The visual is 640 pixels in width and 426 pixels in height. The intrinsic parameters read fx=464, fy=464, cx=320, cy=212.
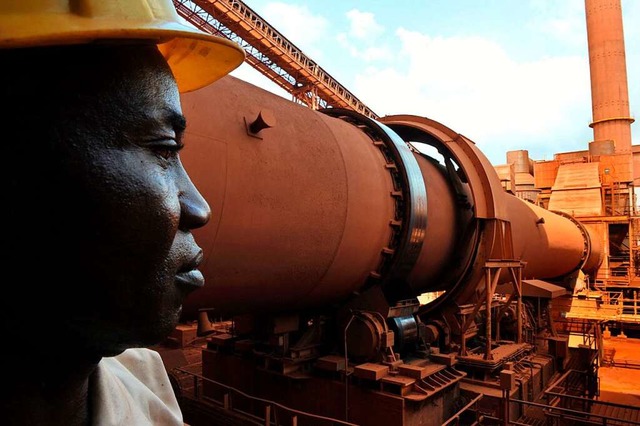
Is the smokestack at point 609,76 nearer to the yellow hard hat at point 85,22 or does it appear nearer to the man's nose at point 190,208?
the man's nose at point 190,208

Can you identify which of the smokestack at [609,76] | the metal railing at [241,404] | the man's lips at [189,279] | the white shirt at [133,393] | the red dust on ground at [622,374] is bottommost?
the red dust on ground at [622,374]

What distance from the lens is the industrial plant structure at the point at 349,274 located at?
327 centimetres

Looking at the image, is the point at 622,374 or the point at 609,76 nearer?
the point at 622,374

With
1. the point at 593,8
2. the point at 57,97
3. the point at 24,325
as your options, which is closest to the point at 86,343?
the point at 24,325

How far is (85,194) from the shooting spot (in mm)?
838

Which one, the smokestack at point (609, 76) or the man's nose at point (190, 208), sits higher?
the smokestack at point (609, 76)

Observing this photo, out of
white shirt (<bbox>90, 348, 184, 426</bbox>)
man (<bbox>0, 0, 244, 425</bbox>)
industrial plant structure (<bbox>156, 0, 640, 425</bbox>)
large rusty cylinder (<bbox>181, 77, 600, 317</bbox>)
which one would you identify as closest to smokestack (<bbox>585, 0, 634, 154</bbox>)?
industrial plant structure (<bbox>156, 0, 640, 425</bbox>)

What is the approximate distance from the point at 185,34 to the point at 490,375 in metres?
6.18

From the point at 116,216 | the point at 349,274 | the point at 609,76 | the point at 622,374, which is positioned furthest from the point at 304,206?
the point at 609,76

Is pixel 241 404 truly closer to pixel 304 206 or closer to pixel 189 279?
pixel 304 206

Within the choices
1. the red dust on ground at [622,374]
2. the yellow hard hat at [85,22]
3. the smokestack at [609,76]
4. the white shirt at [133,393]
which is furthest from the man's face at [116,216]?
the smokestack at [609,76]

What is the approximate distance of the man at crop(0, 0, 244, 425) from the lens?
816 mm

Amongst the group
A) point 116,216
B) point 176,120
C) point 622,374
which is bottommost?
point 622,374

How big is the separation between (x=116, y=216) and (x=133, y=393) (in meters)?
0.73
